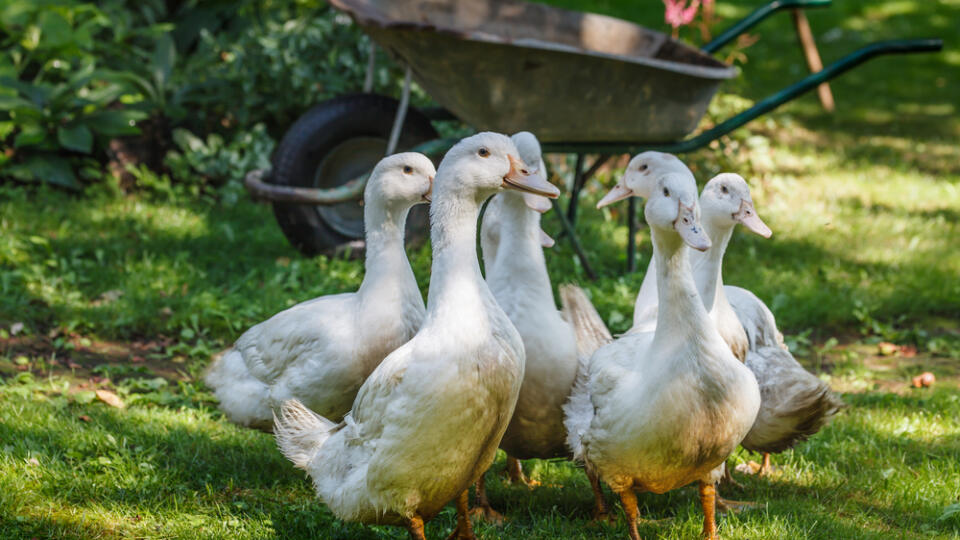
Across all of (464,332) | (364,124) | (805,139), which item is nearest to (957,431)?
(464,332)

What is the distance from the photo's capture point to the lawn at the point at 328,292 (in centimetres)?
347

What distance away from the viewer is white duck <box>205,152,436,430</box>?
345cm

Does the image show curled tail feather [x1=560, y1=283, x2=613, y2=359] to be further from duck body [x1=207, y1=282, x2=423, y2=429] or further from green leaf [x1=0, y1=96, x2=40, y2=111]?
green leaf [x1=0, y1=96, x2=40, y2=111]

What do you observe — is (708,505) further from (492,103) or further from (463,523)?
(492,103)

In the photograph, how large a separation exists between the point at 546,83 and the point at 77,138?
11.8 feet

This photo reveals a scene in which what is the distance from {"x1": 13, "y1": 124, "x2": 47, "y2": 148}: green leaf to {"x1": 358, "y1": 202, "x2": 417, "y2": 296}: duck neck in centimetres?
436

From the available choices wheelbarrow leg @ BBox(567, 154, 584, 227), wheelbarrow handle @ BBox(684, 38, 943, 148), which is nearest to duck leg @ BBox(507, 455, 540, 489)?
wheelbarrow leg @ BBox(567, 154, 584, 227)

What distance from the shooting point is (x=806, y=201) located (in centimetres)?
799

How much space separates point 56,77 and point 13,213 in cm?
178

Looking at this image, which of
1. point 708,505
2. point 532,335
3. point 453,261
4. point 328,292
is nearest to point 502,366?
point 453,261

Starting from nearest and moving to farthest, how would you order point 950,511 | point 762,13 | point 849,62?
1. point 950,511
2. point 849,62
3. point 762,13

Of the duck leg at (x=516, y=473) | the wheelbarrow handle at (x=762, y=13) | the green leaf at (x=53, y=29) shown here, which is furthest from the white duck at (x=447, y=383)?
the green leaf at (x=53, y=29)

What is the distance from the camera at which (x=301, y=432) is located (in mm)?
3305

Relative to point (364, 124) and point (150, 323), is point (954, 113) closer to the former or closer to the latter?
point (364, 124)
